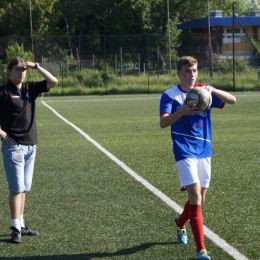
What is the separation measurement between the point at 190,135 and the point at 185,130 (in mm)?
63

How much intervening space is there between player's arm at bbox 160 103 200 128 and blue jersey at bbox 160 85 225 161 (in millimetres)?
122

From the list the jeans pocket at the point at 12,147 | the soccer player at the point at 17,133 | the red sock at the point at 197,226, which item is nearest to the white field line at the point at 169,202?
the red sock at the point at 197,226

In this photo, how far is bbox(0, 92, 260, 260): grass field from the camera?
6435 millimetres

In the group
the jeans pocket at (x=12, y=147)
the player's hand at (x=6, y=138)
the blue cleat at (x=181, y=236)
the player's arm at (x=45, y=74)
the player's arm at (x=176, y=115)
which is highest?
the player's arm at (x=45, y=74)

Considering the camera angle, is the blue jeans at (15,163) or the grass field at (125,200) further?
the blue jeans at (15,163)

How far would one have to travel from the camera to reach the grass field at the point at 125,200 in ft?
21.1

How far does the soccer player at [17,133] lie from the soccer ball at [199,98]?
1.84m

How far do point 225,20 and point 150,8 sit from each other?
8.19 metres

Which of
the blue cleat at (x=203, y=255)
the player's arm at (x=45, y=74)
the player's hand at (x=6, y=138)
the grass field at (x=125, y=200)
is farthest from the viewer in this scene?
the player's arm at (x=45, y=74)

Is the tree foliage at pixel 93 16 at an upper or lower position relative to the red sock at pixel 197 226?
upper

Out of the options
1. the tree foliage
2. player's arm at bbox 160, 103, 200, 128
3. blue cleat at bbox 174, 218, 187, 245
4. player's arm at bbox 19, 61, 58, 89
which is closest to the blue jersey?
player's arm at bbox 160, 103, 200, 128

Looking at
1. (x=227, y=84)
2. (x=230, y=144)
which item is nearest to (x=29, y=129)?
(x=230, y=144)

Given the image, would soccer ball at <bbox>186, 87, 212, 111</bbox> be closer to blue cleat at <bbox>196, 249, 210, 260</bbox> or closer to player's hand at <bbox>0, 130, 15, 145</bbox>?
blue cleat at <bbox>196, 249, 210, 260</bbox>

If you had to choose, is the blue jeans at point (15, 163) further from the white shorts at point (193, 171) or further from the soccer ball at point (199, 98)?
the soccer ball at point (199, 98)
